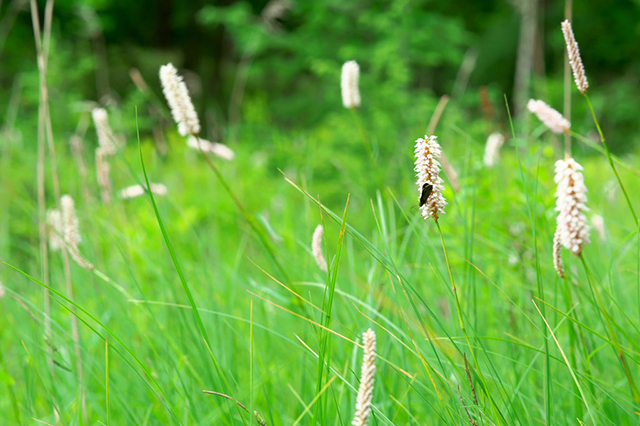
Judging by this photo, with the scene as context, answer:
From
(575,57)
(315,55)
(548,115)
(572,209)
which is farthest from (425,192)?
(315,55)

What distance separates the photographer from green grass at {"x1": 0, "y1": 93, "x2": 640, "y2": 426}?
1036 millimetres

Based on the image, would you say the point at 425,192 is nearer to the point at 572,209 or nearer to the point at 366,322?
the point at 572,209

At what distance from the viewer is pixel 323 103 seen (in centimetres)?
1141

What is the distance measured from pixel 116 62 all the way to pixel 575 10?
1388 centimetres

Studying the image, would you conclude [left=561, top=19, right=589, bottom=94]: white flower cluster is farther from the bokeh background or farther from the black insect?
the bokeh background

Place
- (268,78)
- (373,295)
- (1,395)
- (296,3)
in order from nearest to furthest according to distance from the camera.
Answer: (373,295), (1,395), (296,3), (268,78)

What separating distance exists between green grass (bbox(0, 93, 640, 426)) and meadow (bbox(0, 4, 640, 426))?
0.01 m

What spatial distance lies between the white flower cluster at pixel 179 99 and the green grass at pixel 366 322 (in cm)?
15

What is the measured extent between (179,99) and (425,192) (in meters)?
0.68

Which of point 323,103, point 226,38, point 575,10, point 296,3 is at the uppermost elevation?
point 575,10

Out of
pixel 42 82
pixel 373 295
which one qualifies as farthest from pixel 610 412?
pixel 42 82

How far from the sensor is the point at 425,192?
0.83 meters

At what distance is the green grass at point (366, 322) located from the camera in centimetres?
104

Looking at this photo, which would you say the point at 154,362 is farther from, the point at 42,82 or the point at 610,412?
the point at 610,412
